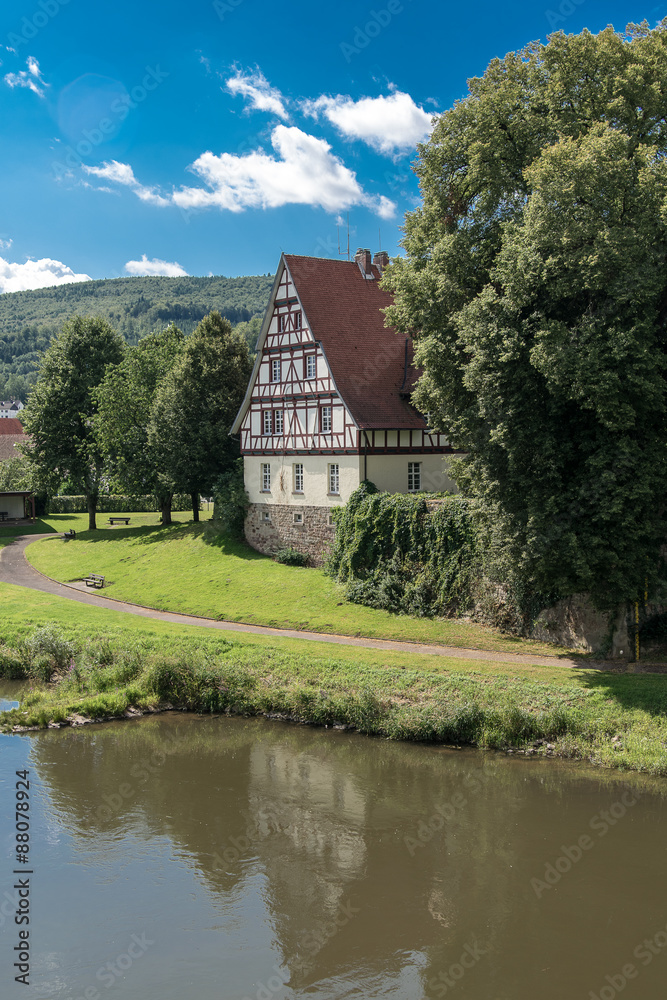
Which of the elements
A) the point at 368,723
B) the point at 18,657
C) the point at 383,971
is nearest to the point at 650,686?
the point at 368,723

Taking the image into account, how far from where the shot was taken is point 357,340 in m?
33.3

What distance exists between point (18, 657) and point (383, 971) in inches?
693

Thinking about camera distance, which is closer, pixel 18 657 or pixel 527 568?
pixel 527 568

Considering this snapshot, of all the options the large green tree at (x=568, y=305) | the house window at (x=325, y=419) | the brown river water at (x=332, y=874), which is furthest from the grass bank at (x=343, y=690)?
the house window at (x=325, y=419)

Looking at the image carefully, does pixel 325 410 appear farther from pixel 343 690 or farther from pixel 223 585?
pixel 343 690

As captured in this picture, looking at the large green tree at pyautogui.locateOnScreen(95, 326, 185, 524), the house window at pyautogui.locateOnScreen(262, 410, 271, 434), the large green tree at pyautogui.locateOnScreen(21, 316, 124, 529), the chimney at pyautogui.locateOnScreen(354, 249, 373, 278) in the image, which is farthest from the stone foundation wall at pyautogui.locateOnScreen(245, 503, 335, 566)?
the large green tree at pyautogui.locateOnScreen(21, 316, 124, 529)

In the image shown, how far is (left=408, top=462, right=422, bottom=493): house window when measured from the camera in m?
32.2

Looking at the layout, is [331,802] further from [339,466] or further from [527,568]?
[339,466]

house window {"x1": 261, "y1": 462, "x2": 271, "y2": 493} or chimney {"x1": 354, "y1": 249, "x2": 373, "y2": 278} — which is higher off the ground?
chimney {"x1": 354, "y1": 249, "x2": 373, "y2": 278}

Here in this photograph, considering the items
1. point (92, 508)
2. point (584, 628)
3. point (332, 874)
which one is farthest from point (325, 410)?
point (92, 508)

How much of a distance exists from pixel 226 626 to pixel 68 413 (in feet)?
85.3

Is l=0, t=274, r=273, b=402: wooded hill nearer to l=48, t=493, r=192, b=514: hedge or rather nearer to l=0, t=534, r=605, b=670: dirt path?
l=48, t=493, r=192, b=514: hedge

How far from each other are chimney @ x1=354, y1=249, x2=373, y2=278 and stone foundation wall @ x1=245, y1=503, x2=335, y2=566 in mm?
11284

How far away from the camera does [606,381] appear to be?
18.1m
